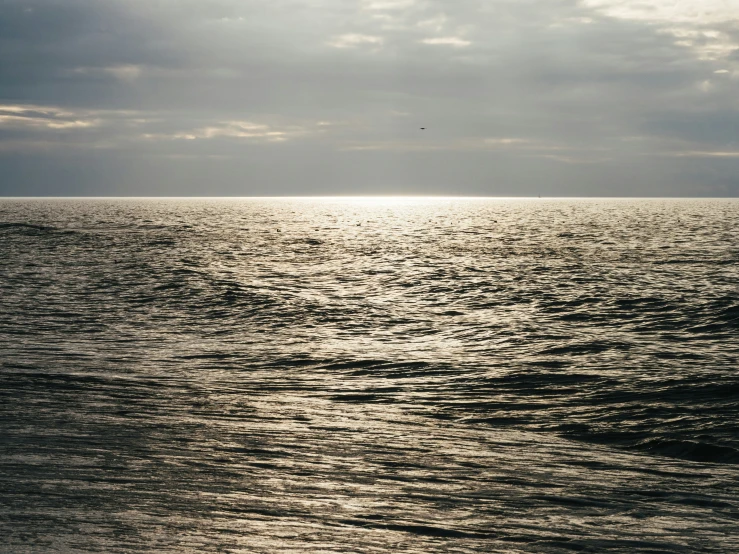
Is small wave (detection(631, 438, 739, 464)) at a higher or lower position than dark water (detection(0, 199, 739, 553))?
lower

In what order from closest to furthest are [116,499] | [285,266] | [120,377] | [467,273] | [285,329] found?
[116,499], [120,377], [285,329], [467,273], [285,266]

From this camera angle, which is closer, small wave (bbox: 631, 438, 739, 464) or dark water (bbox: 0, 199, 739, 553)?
dark water (bbox: 0, 199, 739, 553)

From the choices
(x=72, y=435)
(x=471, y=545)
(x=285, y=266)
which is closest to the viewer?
(x=471, y=545)

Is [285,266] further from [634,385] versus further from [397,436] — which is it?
[397,436]

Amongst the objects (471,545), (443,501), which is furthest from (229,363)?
(471,545)

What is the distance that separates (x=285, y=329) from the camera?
99.2 ft

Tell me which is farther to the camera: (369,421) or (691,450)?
(369,421)

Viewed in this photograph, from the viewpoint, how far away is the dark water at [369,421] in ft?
31.5

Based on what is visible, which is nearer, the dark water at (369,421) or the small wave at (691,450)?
the dark water at (369,421)

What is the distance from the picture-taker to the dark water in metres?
9.59

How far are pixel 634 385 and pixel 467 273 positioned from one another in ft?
113

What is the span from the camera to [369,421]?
15.9 meters

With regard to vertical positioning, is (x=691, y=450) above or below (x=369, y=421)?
below

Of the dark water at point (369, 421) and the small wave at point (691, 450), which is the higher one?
the dark water at point (369, 421)
